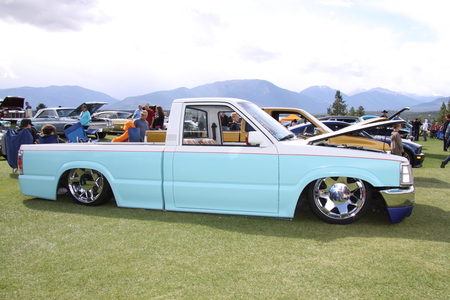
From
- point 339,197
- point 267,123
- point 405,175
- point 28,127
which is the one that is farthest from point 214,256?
point 28,127

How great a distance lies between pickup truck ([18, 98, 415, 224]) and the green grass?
0.82ft

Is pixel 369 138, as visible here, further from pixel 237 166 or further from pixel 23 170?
pixel 23 170

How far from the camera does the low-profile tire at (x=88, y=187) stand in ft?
17.8

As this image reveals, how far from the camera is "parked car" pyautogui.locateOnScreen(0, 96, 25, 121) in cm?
2470

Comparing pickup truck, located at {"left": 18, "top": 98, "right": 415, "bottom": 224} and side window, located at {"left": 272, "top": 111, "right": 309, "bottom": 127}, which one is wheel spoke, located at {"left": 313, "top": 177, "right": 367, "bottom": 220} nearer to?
pickup truck, located at {"left": 18, "top": 98, "right": 415, "bottom": 224}

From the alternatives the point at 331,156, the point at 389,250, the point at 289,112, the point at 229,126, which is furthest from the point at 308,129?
the point at 389,250

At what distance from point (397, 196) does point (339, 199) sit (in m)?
0.70

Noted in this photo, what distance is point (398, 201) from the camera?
4.43m

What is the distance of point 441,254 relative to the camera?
3.70m

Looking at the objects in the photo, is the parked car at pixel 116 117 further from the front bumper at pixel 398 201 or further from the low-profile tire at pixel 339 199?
the front bumper at pixel 398 201

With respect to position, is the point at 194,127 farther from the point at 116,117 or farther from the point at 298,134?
the point at 116,117

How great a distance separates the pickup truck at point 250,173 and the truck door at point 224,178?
1cm

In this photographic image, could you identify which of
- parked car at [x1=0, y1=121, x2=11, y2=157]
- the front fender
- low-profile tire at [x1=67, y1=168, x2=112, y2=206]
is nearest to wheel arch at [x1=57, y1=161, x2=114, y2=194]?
low-profile tire at [x1=67, y1=168, x2=112, y2=206]

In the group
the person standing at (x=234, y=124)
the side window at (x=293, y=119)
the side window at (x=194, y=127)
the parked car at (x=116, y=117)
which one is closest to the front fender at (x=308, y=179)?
the side window at (x=194, y=127)
